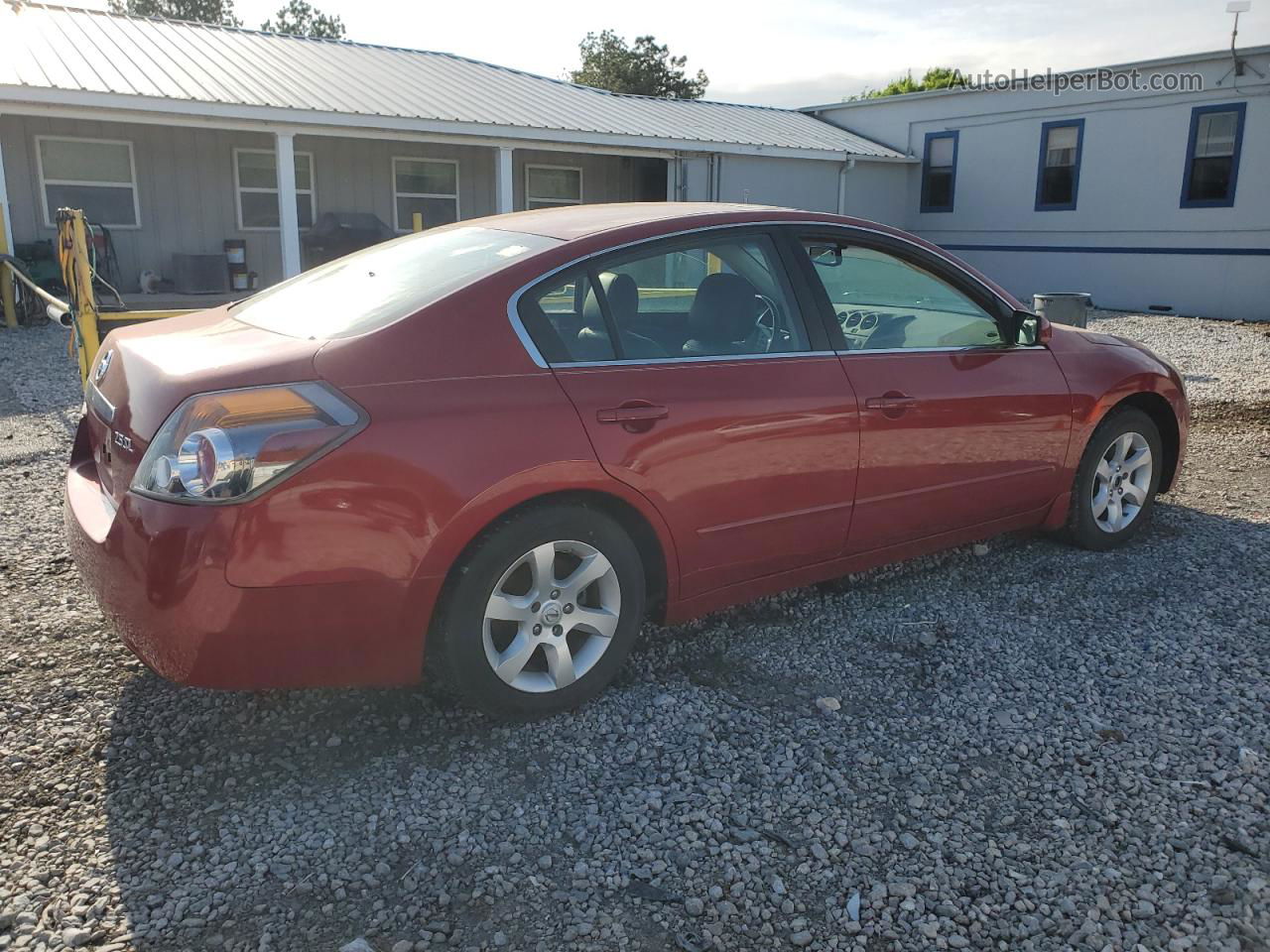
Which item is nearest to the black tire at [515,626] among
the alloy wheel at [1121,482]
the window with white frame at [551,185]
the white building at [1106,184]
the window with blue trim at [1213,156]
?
the alloy wheel at [1121,482]

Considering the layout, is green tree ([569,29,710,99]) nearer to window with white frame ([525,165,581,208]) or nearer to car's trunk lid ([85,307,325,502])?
window with white frame ([525,165,581,208])

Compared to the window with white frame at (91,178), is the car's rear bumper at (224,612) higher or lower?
lower

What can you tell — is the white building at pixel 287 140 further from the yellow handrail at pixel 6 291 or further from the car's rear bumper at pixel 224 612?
the car's rear bumper at pixel 224 612

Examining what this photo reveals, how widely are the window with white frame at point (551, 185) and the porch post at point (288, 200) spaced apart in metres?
6.30

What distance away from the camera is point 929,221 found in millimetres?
22031

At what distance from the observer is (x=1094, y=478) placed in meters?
4.84

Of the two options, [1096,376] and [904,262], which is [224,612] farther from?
[1096,376]

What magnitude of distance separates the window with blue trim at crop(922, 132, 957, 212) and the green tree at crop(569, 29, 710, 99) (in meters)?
35.8

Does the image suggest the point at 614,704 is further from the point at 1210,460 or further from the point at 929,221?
the point at 929,221

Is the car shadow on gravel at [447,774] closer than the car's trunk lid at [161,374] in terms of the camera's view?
Yes

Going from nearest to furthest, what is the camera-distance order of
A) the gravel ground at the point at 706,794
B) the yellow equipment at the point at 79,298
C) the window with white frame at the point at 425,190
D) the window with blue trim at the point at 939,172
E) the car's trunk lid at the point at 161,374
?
the gravel ground at the point at 706,794 < the car's trunk lid at the point at 161,374 < the yellow equipment at the point at 79,298 < the window with white frame at the point at 425,190 < the window with blue trim at the point at 939,172

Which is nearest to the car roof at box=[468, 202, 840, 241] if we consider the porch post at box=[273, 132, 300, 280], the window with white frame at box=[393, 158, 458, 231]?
the porch post at box=[273, 132, 300, 280]

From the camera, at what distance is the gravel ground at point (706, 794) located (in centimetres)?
238

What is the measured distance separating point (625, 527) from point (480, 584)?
0.59 metres
